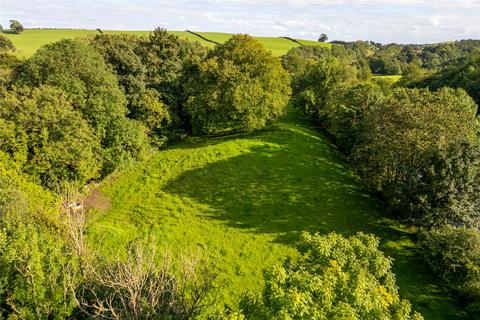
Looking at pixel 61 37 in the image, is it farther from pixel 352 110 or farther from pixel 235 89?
pixel 352 110

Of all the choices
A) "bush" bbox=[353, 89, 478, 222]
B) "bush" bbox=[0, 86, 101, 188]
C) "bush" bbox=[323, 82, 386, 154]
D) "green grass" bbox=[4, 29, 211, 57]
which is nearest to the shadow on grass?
"bush" bbox=[353, 89, 478, 222]

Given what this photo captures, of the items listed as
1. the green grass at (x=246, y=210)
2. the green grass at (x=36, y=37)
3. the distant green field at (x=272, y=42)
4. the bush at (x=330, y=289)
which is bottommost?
the green grass at (x=246, y=210)

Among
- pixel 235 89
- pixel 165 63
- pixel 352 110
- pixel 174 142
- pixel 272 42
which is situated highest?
pixel 272 42

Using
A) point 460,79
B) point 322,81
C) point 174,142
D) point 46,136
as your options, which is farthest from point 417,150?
point 460,79

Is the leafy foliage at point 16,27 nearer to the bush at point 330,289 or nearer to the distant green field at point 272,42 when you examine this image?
the distant green field at point 272,42

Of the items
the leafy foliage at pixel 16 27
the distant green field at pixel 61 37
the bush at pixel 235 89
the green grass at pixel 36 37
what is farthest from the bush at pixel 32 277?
the leafy foliage at pixel 16 27
